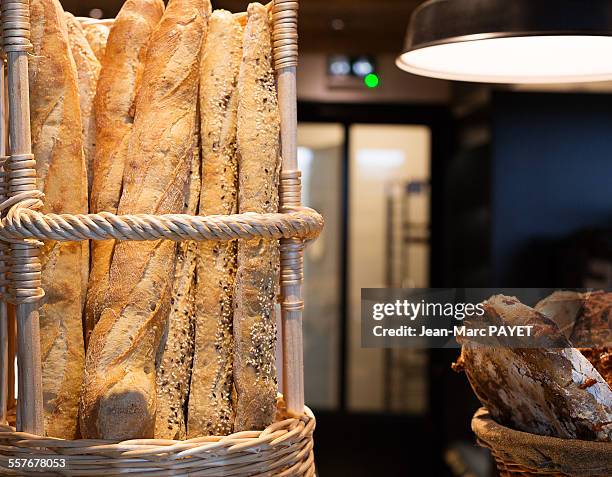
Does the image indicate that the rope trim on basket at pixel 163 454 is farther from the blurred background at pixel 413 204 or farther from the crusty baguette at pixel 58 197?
the blurred background at pixel 413 204

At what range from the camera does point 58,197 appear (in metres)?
0.86

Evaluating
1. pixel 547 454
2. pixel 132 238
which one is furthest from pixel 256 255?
pixel 547 454

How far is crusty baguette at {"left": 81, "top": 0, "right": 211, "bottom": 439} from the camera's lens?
2.61 feet

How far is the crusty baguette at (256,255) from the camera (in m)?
Result: 0.86

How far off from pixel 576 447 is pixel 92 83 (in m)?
0.75

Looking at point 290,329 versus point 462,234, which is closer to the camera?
point 290,329

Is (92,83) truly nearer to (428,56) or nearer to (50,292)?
(50,292)

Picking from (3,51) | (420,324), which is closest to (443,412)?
(420,324)

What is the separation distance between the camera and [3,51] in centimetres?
84

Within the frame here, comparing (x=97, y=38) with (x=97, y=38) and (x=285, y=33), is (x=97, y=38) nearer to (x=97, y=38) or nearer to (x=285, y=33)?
(x=97, y=38)

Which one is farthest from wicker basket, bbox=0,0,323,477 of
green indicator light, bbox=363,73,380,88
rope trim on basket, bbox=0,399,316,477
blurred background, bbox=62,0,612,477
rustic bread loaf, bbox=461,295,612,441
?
green indicator light, bbox=363,73,380,88

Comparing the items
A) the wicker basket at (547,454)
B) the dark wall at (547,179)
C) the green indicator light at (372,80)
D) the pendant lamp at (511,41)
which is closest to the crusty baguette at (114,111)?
the pendant lamp at (511,41)

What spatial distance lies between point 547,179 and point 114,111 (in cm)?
119

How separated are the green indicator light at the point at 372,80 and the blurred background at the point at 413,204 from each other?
0.02 m
